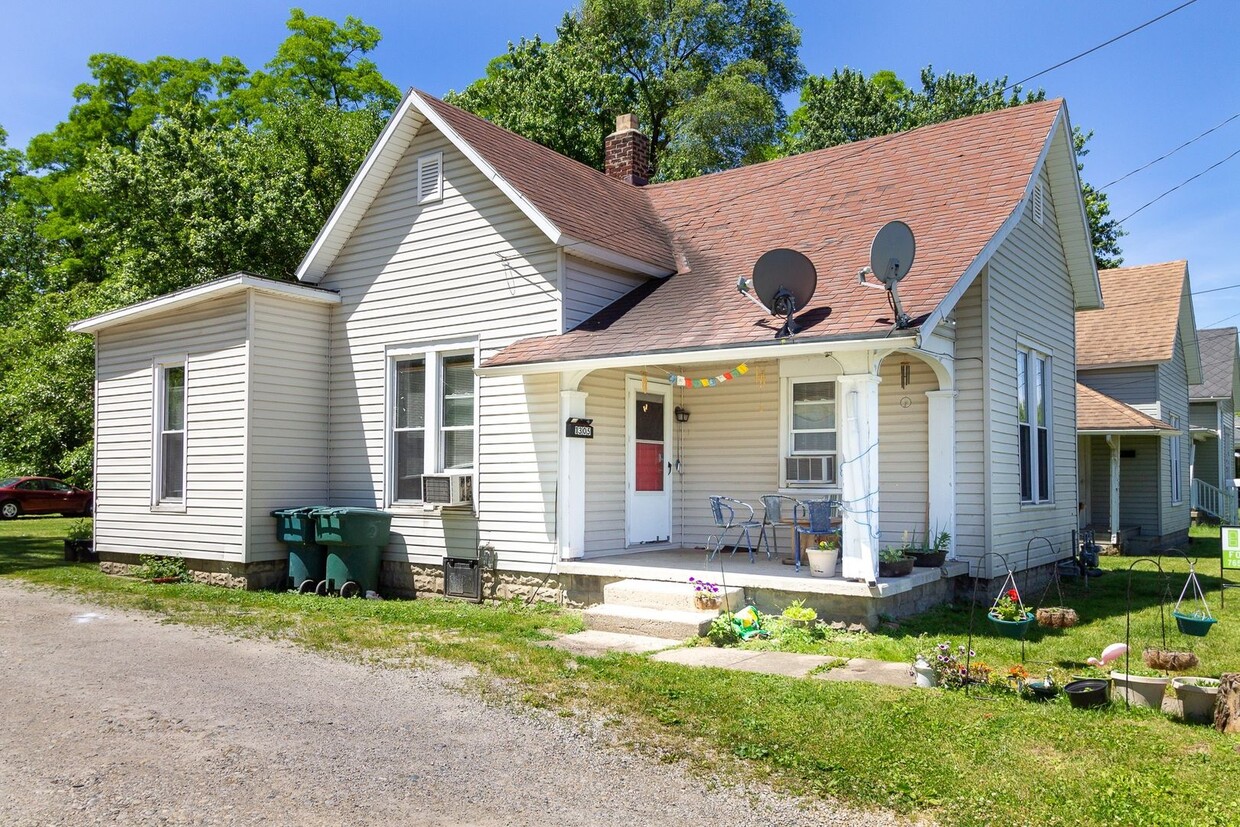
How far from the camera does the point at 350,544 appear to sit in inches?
449

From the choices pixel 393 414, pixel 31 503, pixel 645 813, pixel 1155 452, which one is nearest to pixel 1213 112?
pixel 1155 452

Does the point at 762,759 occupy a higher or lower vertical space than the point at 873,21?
lower

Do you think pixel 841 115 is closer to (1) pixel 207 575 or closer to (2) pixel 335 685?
(1) pixel 207 575

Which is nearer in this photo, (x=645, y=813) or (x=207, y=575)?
(x=645, y=813)

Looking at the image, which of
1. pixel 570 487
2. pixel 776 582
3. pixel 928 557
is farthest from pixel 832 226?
pixel 776 582

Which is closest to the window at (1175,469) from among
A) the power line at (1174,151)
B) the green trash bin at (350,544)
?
the power line at (1174,151)

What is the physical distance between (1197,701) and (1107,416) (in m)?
13.0

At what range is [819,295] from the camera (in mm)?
9664

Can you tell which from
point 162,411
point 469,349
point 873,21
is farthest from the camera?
point 873,21

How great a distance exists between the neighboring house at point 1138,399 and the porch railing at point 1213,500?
551 cm

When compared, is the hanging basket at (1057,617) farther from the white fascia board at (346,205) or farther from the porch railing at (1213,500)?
the porch railing at (1213,500)

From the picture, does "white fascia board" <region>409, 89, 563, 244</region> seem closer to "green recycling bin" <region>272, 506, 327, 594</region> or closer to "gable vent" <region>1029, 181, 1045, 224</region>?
"green recycling bin" <region>272, 506, 327, 594</region>

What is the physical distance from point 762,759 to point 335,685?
3309 mm

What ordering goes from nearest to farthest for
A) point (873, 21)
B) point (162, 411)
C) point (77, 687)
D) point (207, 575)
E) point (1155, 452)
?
point (77, 687)
point (207, 575)
point (162, 411)
point (873, 21)
point (1155, 452)
